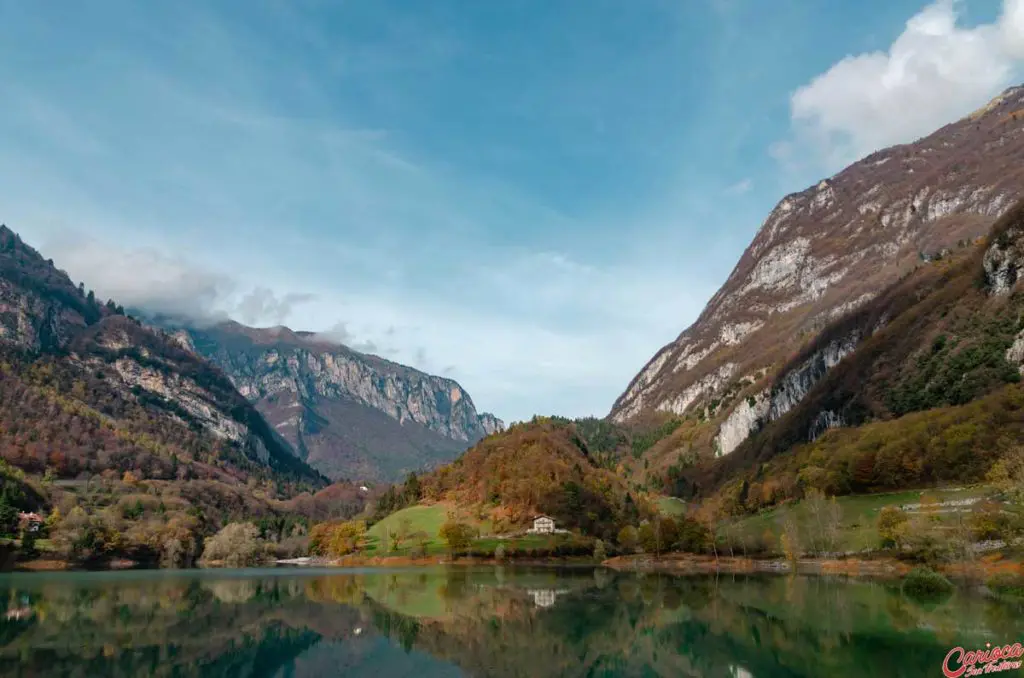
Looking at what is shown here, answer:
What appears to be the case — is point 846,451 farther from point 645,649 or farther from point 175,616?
point 175,616

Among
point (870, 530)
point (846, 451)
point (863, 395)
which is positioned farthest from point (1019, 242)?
point (870, 530)

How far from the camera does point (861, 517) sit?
11719cm

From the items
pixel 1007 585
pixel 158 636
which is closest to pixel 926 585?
pixel 1007 585

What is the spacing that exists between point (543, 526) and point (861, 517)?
7892cm

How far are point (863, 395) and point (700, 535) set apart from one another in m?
91.2

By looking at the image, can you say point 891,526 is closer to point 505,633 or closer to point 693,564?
point 693,564

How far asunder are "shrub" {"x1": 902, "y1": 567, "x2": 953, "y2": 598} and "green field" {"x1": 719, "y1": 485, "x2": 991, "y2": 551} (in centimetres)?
3432

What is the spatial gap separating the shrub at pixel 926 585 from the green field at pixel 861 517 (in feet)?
113

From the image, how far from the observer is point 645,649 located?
3941 cm

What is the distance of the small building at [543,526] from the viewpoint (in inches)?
6672

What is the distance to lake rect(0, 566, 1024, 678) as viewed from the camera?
33.5 metres

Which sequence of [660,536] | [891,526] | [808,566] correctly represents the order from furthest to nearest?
[660,536] < [808,566] < [891,526]

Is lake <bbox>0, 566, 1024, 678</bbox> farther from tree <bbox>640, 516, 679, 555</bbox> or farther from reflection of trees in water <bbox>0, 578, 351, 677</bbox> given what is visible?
tree <bbox>640, 516, 679, 555</bbox>

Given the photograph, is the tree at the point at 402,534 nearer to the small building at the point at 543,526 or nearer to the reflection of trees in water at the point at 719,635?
the small building at the point at 543,526
